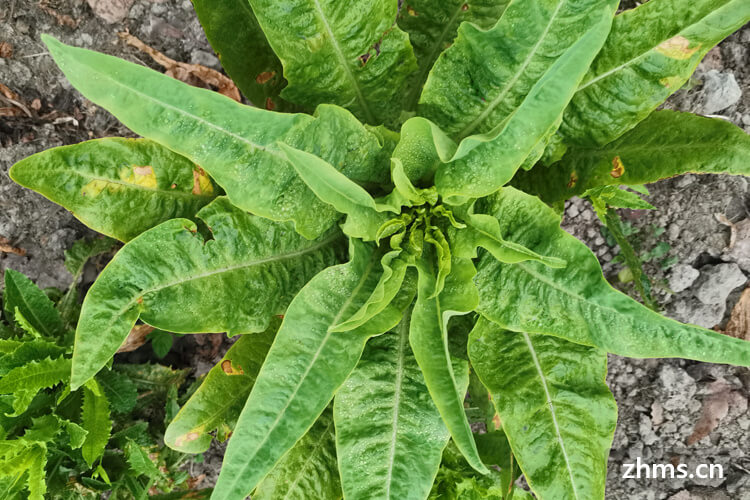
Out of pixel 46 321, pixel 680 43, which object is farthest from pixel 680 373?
pixel 46 321

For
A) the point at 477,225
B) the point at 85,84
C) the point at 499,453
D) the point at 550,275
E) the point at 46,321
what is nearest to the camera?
the point at 85,84

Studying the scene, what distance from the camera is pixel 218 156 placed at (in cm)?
117

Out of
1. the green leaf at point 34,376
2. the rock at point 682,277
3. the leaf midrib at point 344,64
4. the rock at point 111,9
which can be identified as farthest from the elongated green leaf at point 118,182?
the rock at point 682,277

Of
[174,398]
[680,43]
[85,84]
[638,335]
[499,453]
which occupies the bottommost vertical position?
[174,398]

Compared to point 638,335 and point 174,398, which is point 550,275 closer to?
point 638,335

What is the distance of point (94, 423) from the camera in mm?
1855

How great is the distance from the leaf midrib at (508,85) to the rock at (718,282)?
1.48 meters

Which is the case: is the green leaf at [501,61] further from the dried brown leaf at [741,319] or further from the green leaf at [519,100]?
the dried brown leaf at [741,319]

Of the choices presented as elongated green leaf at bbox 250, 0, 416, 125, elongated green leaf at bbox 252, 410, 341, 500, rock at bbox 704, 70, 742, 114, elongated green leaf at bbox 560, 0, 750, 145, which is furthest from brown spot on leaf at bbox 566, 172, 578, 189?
rock at bbox 704, 70, 742, 114

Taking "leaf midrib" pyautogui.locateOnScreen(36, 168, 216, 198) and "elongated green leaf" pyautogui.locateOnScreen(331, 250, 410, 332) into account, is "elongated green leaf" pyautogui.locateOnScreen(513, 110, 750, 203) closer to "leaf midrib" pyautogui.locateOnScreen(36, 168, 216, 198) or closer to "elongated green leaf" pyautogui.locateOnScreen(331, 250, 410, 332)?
"elongated green leaf" pyautogui.locateOnScreen(331, 250, 410, 332)

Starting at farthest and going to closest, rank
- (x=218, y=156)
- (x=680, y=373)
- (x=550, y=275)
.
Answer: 1. (x=680, y=373)
2. (x=550, y=275)
3. (x=218, y=156)

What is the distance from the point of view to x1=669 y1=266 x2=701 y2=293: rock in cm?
239

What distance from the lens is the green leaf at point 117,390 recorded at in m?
2.04

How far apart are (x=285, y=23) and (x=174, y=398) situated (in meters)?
1.40
